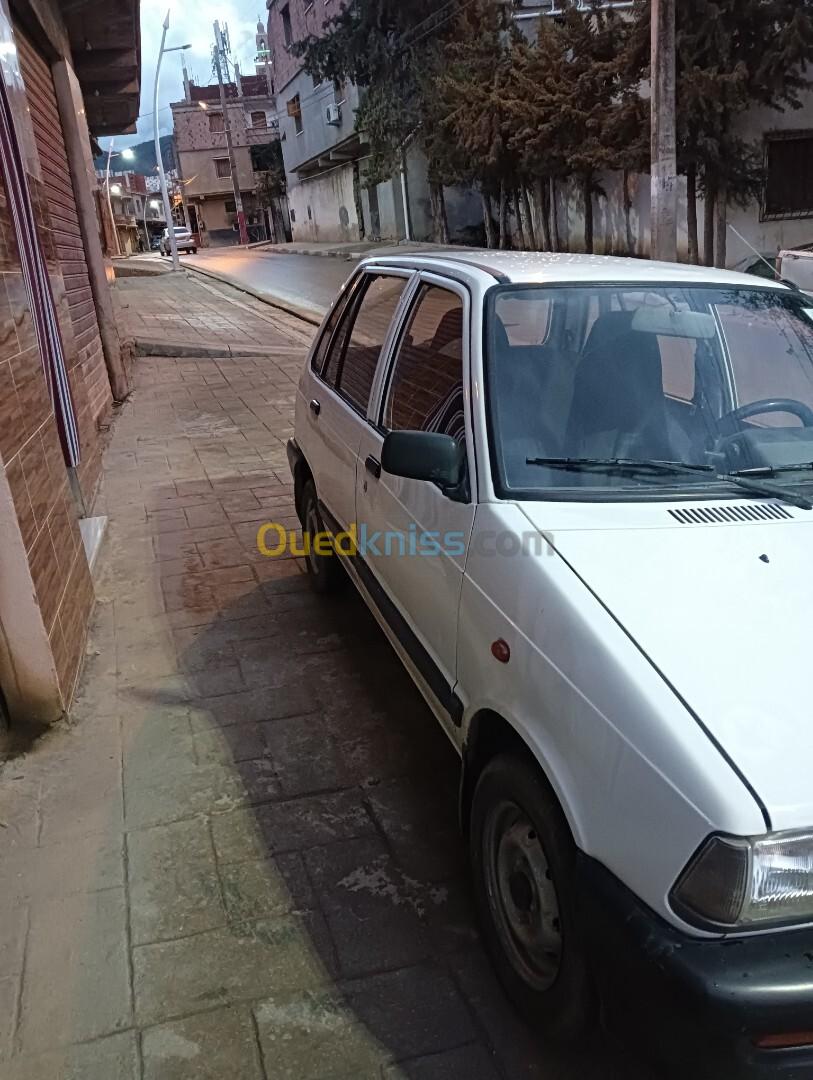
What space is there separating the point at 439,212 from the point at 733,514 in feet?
104

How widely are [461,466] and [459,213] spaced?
32.1 meters

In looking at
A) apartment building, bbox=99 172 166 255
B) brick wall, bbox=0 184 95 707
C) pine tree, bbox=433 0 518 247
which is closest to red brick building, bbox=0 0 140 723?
brick wall, bbox=0 184 95 707

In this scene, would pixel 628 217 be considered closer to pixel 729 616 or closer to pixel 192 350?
pixel 192 350

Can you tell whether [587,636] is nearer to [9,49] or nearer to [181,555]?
[181,555]

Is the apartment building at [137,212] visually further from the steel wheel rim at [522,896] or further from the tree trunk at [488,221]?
the steel wheel rim at [522,896]

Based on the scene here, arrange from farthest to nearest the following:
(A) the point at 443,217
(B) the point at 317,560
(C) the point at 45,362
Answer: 1. (A) the point at 443,217
2. (C) the point at 45,362
3. (B) the point at 317,560

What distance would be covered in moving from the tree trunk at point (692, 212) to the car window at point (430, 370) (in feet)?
55.8

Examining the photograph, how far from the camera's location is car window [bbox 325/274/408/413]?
142 inches

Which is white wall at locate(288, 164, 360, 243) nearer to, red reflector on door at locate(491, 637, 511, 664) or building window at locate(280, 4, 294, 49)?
building window at locate(280, 4, 294, 49)

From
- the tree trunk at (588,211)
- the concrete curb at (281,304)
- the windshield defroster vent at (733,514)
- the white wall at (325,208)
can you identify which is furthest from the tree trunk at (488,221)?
the windshield defroster vent at (733,514)

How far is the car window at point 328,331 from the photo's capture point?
435 centimetres

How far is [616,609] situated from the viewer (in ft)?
6.27

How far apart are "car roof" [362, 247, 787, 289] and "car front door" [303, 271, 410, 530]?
0.37 m

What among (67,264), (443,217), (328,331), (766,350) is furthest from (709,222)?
(766,350)
